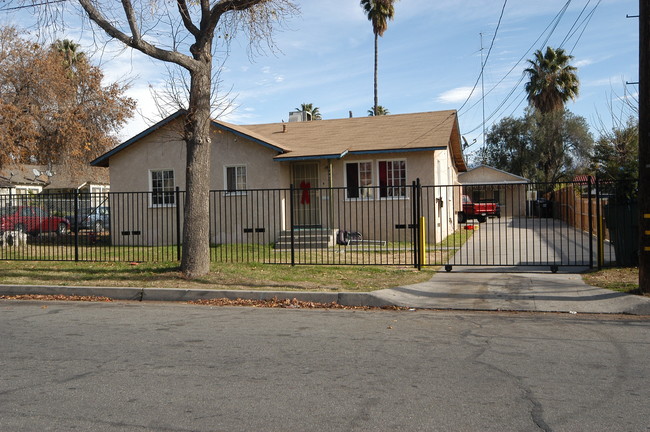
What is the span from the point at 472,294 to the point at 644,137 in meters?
3.78

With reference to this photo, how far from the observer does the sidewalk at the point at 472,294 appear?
9.04m

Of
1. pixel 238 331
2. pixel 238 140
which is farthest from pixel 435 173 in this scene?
pixel 238 331

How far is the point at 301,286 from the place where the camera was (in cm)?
1069

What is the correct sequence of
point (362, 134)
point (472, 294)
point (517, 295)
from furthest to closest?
point (362, 134) < point (472, 294) < point (517, 295)

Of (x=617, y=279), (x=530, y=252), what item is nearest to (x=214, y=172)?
(x=530, y=252)

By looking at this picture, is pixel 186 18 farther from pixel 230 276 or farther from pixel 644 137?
pixel 644 137

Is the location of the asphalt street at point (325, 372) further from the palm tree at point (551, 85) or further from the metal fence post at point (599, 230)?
the palm tree at point (551, 85)

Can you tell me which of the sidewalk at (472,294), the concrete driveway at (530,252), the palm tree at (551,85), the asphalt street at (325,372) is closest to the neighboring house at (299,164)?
the concrete driveway at (530,252)

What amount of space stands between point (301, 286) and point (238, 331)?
326cm

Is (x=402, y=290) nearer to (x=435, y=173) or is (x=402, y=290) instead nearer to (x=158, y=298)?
(x=158, y=298)

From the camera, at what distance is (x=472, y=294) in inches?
396

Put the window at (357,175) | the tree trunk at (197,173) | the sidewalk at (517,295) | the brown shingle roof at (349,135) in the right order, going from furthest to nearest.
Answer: the window at (357,175)
the brown shingle roof at (349,135)
the tree trunk at (197,173)
the sidewalk at (517,295)

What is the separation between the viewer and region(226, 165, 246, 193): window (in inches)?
778

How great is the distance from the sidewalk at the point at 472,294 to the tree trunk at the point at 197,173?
1234 mm
